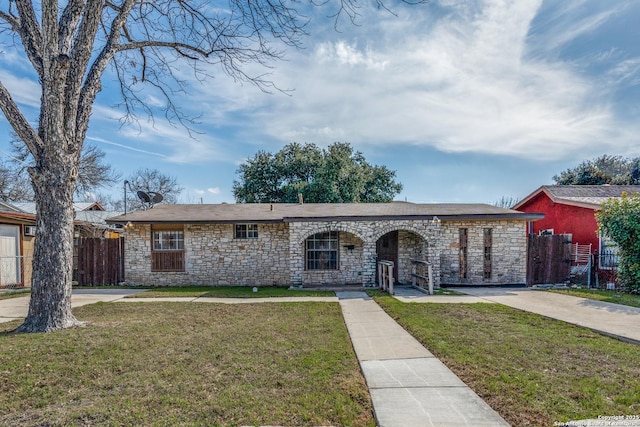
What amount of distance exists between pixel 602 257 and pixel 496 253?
3.77 meters

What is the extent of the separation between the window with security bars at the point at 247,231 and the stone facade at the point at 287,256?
0.53 ft

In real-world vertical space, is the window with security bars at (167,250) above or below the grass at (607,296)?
above

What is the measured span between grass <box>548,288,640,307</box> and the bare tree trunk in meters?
12.0

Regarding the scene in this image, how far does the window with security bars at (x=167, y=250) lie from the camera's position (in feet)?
39.3

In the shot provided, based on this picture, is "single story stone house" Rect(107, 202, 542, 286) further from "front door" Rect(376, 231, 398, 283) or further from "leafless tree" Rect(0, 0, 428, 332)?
"leafless tree" Rect(0, 0, 428, 332)

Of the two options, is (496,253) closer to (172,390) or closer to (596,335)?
(596,335)

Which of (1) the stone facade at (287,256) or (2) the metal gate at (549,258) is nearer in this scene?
(1) the stone facade at (287,256)

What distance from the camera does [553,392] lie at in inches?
132

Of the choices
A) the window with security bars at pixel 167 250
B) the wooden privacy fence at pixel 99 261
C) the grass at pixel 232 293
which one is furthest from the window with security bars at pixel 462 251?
the wooden privacy fence at pixel 99 261

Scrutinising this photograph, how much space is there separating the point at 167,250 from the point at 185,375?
30.0ft

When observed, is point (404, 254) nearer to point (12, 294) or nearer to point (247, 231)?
point (247, 231)

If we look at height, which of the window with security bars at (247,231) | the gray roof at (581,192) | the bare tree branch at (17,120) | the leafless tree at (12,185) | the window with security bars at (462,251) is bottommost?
the window with security bars at (462,251)

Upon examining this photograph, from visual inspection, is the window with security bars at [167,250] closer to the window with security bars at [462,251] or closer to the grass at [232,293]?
the grass at [232,293]

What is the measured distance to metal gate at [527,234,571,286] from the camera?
11.8 meters
